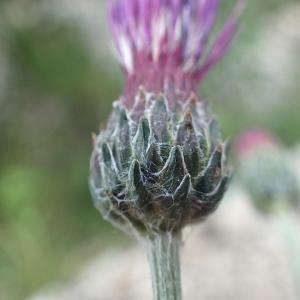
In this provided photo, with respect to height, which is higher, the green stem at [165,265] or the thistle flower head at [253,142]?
the thistle flower head at [253,142]

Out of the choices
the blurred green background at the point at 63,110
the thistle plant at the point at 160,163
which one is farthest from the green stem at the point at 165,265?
the blurred green background at the point at 63,110

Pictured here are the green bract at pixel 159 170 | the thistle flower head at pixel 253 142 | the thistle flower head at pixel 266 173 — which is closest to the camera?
the green bract at pixel 159 170

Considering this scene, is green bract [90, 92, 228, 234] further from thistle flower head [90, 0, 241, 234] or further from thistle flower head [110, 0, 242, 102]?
thistle flower head [110, 0, 242, 102]

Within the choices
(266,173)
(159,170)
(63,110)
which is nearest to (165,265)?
(159,170)

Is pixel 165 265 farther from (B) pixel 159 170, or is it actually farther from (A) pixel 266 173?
(A) pixel 266 173

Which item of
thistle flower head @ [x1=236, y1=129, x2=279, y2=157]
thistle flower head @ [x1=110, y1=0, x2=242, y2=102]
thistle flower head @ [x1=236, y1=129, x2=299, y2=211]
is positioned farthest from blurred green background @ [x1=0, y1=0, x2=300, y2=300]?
thistle flower head @ [x1=110, y1=0, x2=242, y2=102]

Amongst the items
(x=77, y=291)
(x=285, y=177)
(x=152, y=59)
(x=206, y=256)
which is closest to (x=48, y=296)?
(x=77, y=291)

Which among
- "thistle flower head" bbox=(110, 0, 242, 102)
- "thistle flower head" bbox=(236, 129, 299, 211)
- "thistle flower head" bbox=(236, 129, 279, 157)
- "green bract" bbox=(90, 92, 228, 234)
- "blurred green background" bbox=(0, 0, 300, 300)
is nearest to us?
"green bract" bbox=(90, 92, 228, 234)

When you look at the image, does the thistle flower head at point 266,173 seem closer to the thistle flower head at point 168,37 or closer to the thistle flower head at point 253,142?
the thistle flower head at point 253,142
